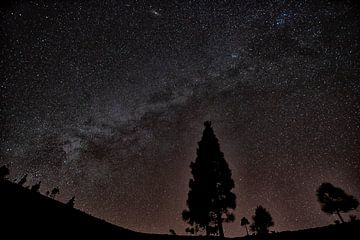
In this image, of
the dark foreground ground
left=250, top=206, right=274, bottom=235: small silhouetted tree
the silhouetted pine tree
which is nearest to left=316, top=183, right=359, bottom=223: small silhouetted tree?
left=250, top=206, right=274, bottom=235: small silhouetted tree

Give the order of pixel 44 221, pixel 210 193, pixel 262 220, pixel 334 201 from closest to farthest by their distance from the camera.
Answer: pixel 44 221 < pixel 210 193 < pixel 334 201 < pixel 262 220

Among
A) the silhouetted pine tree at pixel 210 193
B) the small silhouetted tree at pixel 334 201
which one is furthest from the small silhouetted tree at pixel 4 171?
the small silhouetted tree at pixel 334 201

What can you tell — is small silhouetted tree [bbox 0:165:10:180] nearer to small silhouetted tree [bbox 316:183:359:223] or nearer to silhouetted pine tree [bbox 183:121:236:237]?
silhouetted pine tree [bbox 183:121:236:237]

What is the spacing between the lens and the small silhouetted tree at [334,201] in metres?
33.3

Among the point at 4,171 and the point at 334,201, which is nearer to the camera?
the point at 334,201

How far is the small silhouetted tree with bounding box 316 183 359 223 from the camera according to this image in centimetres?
3334

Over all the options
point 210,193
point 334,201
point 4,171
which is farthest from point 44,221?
point 4,171

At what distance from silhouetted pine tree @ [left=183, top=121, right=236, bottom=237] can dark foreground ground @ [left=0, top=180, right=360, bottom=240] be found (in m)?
12.1

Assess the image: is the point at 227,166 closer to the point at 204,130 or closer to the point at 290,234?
the point at 204,130

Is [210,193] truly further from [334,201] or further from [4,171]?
[4,171]

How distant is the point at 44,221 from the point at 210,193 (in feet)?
57.5

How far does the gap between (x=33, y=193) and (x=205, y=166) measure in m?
18.4

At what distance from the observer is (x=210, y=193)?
23.8 metres

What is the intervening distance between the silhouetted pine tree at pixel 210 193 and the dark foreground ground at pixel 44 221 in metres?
12.1
